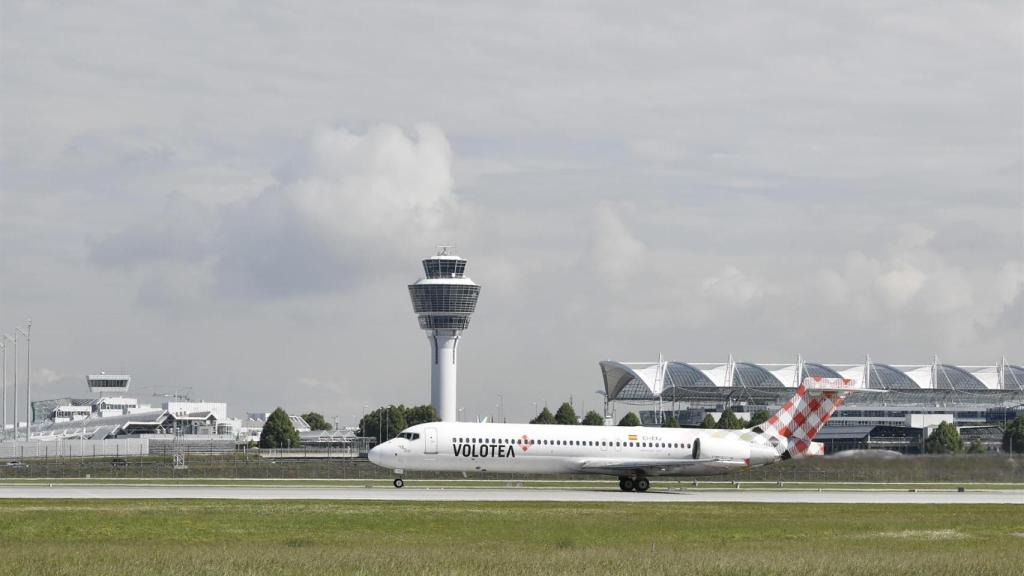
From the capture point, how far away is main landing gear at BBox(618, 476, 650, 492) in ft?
236

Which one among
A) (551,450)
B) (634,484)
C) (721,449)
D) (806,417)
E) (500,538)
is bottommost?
(500,538)

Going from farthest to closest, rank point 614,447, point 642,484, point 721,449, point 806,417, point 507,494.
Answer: point 806,417
point 721,449
point 614,447
point 642,484
point 507,494

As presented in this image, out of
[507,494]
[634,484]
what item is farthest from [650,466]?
[507,494]

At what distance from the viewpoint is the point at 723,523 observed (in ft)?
156

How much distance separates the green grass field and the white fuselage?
15.0 metres

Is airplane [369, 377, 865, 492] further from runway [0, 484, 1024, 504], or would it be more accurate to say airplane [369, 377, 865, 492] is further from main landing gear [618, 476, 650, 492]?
runway [0, 484, 1024, 504]

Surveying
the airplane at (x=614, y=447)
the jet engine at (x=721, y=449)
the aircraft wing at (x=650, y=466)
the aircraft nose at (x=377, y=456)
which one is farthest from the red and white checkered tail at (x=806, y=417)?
the aircraft nose at (x=377, y=456)

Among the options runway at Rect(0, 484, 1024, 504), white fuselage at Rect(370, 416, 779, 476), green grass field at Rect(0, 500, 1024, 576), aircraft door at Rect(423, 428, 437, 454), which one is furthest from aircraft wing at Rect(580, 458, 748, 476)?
green grass field at Rect(0, 500, 1024, 576)

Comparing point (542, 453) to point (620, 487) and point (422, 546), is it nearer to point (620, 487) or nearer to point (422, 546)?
point (620, 487)

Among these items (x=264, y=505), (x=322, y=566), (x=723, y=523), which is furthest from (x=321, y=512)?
(x=322, y=566)

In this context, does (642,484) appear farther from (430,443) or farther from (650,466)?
(430,443)

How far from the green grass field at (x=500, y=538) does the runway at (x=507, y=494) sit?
393 cm

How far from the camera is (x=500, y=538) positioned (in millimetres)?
40844

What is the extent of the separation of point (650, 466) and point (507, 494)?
38.7 ft
